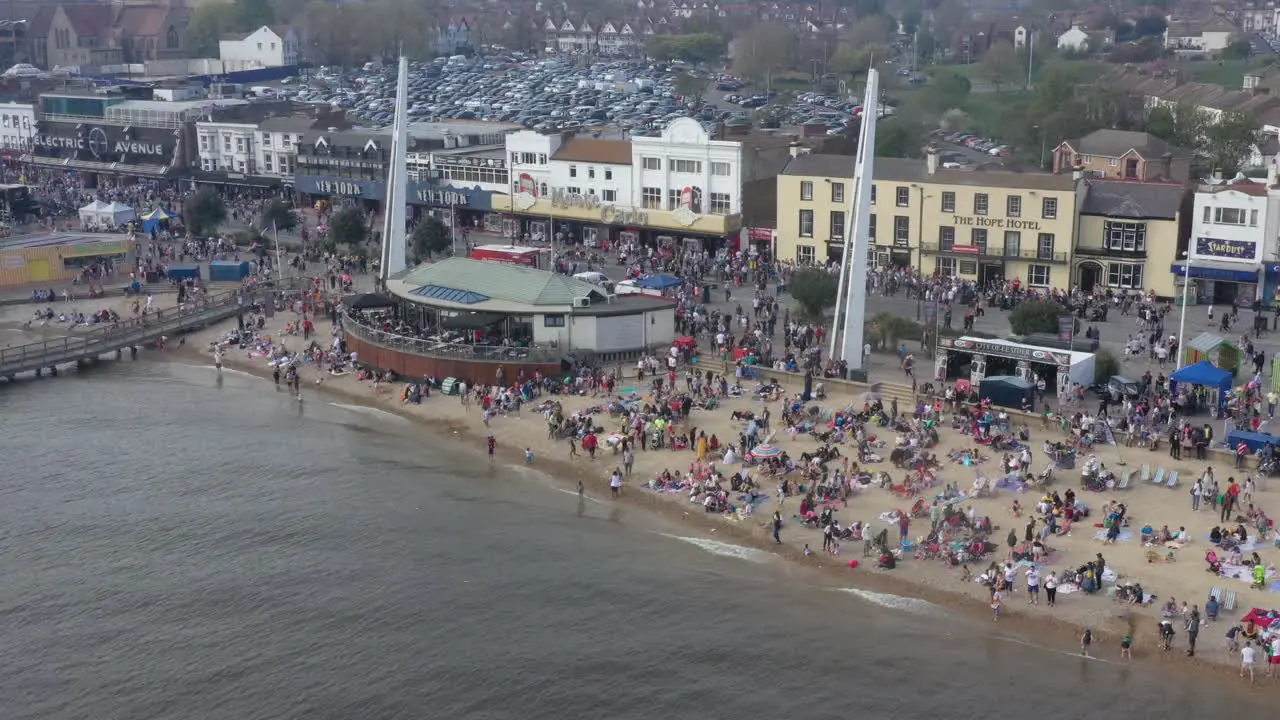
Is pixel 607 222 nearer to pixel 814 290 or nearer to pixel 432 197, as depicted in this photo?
pixel 432 197

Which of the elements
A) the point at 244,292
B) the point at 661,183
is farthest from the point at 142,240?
the point at 661,183

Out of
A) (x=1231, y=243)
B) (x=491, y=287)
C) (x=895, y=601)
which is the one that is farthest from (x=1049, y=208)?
(x=895, y=601)

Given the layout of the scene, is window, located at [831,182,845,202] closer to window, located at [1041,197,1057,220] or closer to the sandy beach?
window, located at [1041,197,1057,220]

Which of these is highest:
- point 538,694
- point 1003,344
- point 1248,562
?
point 1003,344

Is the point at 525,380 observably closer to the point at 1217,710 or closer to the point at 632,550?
the point at 632,550

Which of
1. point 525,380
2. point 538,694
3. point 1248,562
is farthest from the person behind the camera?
point 525,380

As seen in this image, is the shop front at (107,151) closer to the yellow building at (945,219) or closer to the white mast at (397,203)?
the white mast at (397,203)
